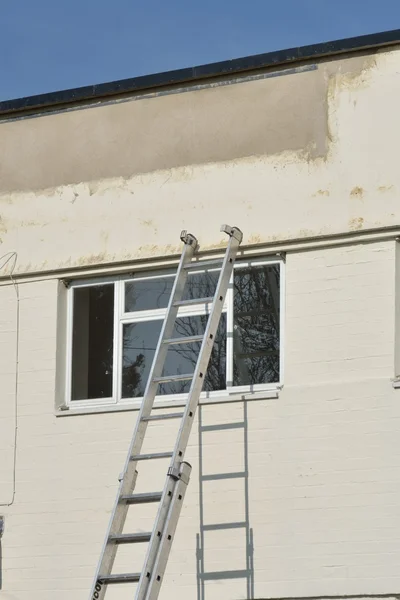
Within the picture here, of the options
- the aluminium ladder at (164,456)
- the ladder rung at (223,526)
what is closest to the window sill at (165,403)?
the aluminium ladder at (164,456)

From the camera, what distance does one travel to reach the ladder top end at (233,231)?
12.8m

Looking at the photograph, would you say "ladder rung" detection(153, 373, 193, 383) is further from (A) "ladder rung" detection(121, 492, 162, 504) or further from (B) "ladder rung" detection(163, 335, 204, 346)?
(A) "ladder rung" detection(121, 492, 162, 504)

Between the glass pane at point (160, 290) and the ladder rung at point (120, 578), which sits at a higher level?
the glass pane at point (160, 290)

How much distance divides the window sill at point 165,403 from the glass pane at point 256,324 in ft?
0.71

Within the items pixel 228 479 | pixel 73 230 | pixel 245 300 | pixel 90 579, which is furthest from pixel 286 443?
pixel 73 230

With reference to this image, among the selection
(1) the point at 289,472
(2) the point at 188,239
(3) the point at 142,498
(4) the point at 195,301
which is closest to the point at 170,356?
(4) the point at 195,301

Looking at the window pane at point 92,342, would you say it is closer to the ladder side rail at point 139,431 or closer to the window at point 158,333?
the window at point 158,333

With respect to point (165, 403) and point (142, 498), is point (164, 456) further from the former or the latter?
point (165, 403)

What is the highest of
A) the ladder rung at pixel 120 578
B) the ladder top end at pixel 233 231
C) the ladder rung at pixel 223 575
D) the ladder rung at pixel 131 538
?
the ladder top end at pixel 233 231

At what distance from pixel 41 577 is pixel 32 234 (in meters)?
3.56

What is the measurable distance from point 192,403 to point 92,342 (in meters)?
2.20

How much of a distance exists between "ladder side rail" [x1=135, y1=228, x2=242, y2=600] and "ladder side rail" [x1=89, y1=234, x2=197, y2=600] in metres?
0.46

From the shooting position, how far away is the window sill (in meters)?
12.6

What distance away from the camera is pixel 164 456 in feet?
38.9
